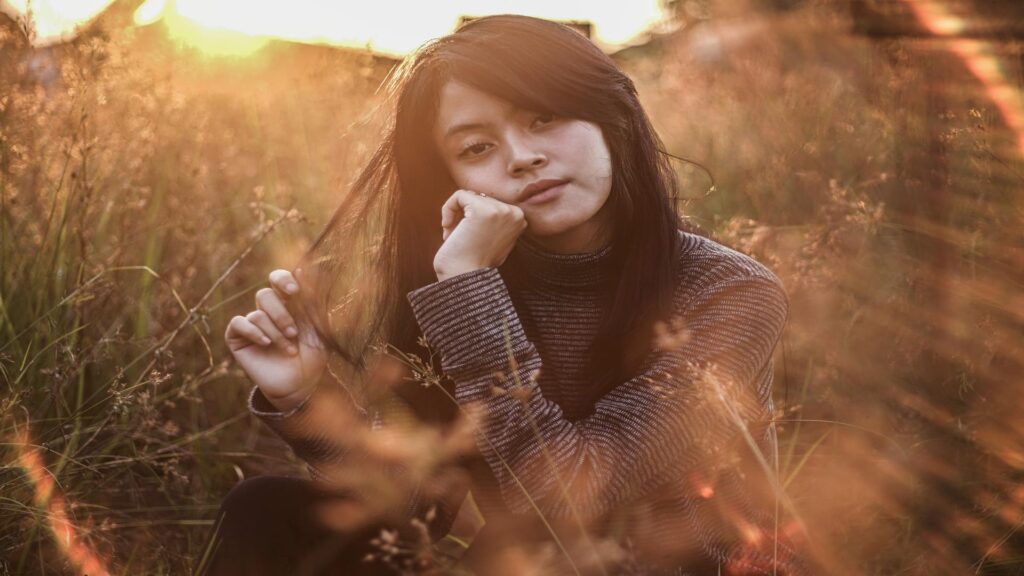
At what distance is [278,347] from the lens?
6.81 feet

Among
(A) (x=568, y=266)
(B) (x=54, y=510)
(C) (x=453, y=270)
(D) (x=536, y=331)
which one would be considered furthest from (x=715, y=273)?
(B) (x=54, y=510)

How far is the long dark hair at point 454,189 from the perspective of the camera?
2.00 m

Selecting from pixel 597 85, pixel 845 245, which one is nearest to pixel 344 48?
pixel 597 85

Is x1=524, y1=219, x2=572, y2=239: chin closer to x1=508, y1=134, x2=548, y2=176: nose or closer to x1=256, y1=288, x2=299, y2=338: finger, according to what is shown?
x1=508, y1=134, x2=548, y2=176: nose

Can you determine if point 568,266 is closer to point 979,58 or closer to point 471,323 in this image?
point 471,323

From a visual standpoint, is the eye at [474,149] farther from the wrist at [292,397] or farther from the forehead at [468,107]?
the wrist at [292,397]

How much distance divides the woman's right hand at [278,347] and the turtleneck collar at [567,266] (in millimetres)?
533

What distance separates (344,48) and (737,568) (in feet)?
8.27

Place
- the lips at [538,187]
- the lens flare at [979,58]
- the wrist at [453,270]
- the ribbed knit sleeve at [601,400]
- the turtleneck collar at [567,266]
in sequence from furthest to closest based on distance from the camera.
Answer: the lens flare at [979,58] < the turtleneck collar at [567,266] < the lips at [538,187] < the wrist at [453,270] < the ribbed knit sleeve at [601,400]

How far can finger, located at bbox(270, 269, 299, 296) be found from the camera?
2.00 m

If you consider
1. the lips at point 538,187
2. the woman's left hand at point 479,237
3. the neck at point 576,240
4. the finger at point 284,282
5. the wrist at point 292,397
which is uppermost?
the lips at point 538,187

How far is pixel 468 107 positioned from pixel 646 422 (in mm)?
796

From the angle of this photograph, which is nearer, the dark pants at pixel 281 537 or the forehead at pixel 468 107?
the dark pants at pixel 281 537

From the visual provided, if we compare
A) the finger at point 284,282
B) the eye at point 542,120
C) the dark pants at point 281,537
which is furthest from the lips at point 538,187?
the dark pants at point 281,537
